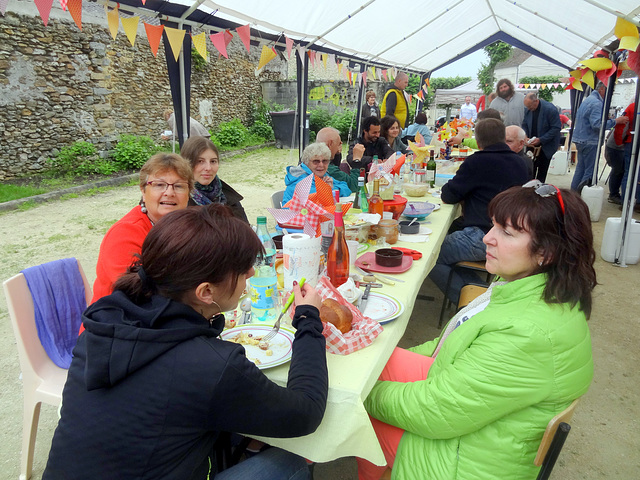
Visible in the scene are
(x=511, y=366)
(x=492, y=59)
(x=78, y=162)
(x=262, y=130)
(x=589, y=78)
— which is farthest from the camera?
(x=492, y=59)

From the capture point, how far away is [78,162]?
9266 mm

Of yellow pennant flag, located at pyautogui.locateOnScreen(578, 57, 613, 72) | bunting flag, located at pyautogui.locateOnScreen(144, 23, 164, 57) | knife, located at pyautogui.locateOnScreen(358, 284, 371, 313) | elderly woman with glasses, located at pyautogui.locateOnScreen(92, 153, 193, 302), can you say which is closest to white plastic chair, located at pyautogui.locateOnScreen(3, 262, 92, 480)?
elderly woman with glasses, located at pyautogui.locateOnScreen(92, 153, 193, 302)

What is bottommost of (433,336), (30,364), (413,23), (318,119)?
(433,336)

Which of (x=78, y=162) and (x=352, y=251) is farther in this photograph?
(x=78, y=162)

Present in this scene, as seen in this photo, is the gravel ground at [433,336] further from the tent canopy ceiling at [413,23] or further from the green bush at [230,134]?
the green bush at [230,134]

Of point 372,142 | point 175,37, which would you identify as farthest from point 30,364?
point 372,142

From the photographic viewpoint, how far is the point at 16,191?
7590 mm

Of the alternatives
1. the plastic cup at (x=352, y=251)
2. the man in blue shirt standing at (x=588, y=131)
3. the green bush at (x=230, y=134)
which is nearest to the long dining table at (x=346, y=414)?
the plastic cup at (x=352, y=251)

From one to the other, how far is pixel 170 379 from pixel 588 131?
8.44 metres

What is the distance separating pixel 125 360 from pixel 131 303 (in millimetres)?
Result: 148

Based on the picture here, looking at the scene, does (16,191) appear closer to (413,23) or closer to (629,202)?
(413,23)

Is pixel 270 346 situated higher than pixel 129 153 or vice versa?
pixel 129 153

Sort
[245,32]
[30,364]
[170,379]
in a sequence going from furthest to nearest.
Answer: [245,32] → [30,364] → [170,379]

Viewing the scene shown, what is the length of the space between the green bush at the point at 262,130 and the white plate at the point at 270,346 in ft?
49.4
